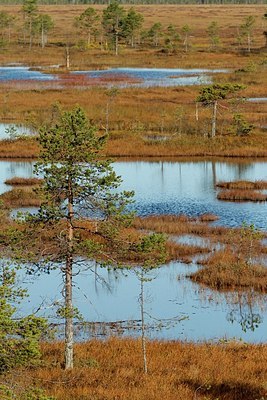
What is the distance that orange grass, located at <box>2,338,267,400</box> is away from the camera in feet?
60.6

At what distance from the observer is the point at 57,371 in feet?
65.2

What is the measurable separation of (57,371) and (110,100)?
209ft

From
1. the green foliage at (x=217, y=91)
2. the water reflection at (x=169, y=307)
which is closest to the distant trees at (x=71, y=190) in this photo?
the water reflection at (x=169, y=307)

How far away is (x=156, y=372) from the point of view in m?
20.3

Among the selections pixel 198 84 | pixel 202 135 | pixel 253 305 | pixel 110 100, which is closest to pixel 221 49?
pixel 198 84

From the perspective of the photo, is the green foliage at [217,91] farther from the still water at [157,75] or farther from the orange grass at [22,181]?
the still water at [157,75]

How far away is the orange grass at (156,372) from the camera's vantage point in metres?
18.5

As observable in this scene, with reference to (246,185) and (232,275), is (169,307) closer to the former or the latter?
(232,275)

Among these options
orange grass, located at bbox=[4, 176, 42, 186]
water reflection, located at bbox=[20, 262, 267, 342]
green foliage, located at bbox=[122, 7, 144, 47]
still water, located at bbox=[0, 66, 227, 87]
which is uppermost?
green foliage, located at bbox=[122, 7, 144, 47]

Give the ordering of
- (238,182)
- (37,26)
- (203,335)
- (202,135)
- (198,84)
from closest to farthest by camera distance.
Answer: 1. (203,335)
2. (238,182)
3. (202,135)
4. (198,84)
5. (37,26)

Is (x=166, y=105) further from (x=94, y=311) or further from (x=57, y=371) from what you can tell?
(x=57, y=371)

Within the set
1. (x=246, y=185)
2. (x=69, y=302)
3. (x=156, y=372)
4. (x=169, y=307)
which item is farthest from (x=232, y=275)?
(x=246, y=185)

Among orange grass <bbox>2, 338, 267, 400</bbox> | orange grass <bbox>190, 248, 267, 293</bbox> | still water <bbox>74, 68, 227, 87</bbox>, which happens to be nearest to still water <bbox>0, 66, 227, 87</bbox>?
still water <bbox>74, 68, 227, 87</bbox>

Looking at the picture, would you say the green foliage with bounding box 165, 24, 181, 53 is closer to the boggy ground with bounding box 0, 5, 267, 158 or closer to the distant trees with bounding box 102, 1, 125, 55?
the boggy ground with bounding box 0, 5, 267, 158
